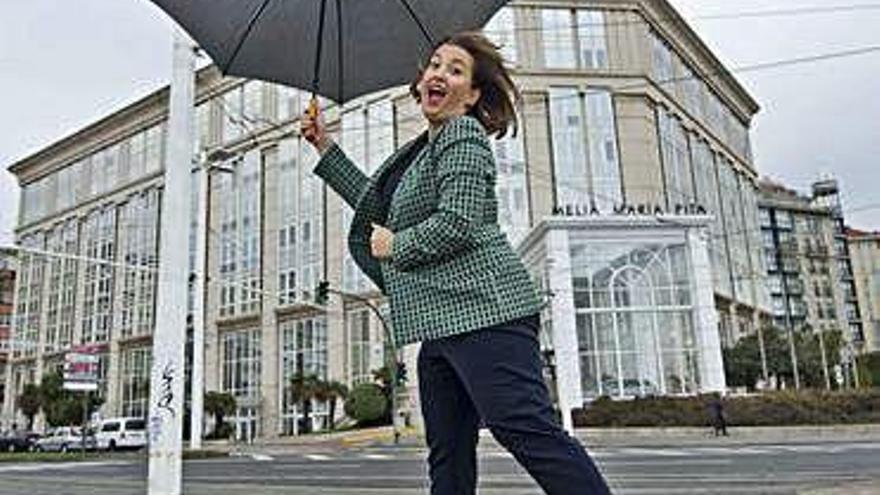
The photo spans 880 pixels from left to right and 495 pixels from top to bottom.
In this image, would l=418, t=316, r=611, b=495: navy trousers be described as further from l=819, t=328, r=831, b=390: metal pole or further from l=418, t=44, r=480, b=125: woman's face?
l=819, t=328, r=831, b=390: metal pole

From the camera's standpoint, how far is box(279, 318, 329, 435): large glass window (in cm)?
5075

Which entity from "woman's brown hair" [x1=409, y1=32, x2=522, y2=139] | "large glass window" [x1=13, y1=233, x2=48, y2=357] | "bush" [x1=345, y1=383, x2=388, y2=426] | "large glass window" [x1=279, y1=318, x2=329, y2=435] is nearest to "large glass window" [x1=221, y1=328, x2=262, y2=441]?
"large glass window" [x1=279, y1=318, x2=329, y2=435]

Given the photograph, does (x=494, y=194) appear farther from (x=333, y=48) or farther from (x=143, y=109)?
(x=143, y=109)

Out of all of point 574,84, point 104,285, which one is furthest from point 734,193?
point 104,285

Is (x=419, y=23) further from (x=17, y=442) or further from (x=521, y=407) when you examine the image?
(x=17, y=442)

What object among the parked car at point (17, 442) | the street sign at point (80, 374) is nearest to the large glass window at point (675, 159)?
the street sign at point (80, 374)

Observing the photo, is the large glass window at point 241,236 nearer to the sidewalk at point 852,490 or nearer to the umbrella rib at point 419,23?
the sidewalk at point 852,490

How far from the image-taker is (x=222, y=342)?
188 ft

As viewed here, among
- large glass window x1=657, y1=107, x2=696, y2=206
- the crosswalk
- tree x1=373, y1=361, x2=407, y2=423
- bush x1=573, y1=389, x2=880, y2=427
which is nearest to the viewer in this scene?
the crosswalk

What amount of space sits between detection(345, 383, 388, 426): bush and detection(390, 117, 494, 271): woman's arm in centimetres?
4030

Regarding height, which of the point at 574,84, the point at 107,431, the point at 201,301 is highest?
the point at 574,84

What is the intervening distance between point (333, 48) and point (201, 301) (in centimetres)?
2461

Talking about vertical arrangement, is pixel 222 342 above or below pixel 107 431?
above

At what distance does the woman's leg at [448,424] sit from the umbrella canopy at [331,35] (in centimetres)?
133
